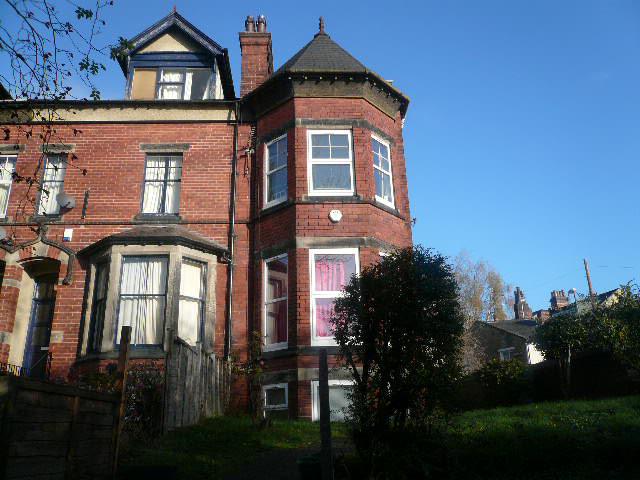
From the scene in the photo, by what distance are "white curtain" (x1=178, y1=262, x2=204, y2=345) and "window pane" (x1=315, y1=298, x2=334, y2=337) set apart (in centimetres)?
306

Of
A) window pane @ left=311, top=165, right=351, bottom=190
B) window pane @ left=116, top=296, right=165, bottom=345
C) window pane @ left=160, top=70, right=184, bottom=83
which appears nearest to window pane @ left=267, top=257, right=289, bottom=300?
window pane @ left=311, top=165, right=351, bottom=190

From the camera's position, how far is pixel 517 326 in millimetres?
41000

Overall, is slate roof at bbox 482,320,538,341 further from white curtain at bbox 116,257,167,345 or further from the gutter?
white curtain at bbox 116,257,167,345

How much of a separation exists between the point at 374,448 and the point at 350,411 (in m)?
0.56

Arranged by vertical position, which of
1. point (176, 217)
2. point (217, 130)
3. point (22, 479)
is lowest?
point (22, 479)

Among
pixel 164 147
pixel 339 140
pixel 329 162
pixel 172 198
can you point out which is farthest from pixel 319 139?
pixel 164 147

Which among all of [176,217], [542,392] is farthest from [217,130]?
[542,392]

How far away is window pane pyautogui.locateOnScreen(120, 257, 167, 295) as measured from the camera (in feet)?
43.8

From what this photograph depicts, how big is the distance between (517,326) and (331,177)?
103 feet

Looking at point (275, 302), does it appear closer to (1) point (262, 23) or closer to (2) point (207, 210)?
(2) point (207, 210)

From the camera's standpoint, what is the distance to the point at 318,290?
42.3 ft

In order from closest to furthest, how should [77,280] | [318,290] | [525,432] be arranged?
[525,432], [318,290], [77,280]

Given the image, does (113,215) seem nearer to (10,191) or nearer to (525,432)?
(10,191)

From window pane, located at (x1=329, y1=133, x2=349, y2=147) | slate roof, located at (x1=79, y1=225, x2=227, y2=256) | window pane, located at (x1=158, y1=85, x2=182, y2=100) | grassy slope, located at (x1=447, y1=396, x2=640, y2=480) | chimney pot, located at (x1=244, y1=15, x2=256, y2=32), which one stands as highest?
chimney pot, located at (x1=244, y1=15, x2=256, y2=32)
